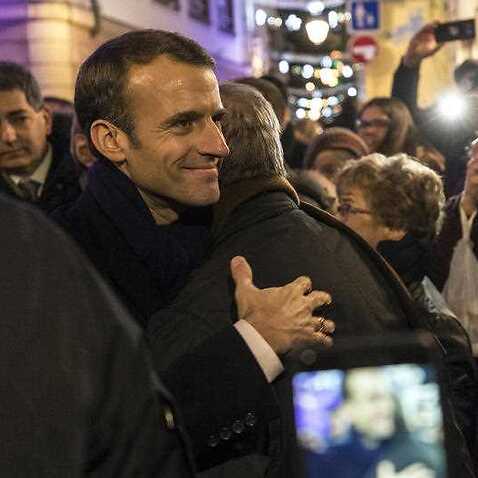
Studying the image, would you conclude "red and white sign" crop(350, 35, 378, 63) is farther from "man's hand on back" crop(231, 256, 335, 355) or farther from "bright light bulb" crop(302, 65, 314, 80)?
"bright light bulb" crop(302, 65, 314, 80)

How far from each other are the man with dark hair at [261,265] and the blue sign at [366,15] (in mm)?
12363

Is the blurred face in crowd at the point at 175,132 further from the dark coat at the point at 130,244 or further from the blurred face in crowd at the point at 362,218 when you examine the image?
the blurred face in crowd at the point at 362,218

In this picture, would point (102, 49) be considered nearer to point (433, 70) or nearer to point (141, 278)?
point (141, 278)

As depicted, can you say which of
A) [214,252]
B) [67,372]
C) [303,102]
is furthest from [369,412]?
[303,102]

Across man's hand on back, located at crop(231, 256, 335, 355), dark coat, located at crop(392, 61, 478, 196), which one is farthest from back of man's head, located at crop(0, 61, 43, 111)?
man's hand on back, located at crop(231, 256, 335, 355)

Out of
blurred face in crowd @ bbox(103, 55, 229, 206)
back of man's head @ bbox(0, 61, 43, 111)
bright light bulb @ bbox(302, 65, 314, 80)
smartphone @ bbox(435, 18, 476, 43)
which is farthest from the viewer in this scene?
bright light bulb @ bbox(302, 65, 314, 80)

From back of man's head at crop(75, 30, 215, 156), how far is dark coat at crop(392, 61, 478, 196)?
3.29 meters

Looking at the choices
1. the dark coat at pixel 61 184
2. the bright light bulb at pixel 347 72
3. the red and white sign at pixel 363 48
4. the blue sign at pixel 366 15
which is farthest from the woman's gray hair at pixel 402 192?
the bright light bulb at pixel 347 72

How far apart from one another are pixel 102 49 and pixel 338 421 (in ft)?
5.11

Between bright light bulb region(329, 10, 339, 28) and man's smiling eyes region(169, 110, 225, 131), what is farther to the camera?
bright light bulb region(329, 10, 339, 28)

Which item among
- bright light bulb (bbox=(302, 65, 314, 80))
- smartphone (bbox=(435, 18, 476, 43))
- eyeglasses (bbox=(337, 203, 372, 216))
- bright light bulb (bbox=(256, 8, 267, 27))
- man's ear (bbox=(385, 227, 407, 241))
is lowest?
bright light bulb (bbox=(302, 65, 314, 80))

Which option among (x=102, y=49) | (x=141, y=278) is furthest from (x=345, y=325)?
(x=102, y=49)

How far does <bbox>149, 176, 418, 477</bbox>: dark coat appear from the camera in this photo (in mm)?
2316

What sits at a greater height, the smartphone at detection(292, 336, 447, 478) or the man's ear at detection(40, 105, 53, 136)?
the man's ear at detection(40, 105, 53, 136)
